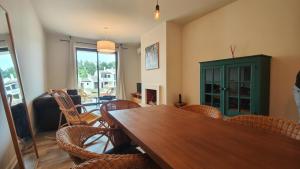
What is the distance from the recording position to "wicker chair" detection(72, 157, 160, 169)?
0.70 metres

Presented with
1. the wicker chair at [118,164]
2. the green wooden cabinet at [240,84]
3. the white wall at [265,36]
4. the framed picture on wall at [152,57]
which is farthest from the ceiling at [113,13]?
the wicker chair at [118,164]

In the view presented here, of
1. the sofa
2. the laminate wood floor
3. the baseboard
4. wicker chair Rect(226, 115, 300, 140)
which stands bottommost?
the laminate wood floor

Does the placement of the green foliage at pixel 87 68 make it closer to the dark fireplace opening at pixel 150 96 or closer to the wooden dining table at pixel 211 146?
the dark fireplace opening at pixel 150 96

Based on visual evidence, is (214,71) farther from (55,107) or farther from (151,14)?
(55,107)

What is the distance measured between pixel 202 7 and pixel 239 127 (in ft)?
9.31

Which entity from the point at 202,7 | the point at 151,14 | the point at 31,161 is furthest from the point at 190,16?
the point at 31,161

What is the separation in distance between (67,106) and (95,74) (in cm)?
374

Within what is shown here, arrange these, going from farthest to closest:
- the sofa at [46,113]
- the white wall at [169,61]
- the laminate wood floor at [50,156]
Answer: the white wall at [169,61] → the sofa at [46,113] → the laminate wood floor at [50,156]

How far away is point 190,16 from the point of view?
3.59 meters

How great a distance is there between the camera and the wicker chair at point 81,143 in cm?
81

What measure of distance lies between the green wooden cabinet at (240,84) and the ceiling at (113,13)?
49.9 inches

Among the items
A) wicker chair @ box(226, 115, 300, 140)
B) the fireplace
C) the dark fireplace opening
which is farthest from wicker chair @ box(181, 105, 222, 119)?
the dark fireplace opening

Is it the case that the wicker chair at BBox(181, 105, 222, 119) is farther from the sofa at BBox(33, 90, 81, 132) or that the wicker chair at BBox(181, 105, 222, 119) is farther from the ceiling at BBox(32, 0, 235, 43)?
the sofa at BBox(33, 90, 81, 132)

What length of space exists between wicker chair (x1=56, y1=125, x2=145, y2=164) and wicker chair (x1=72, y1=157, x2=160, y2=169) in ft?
0.05
